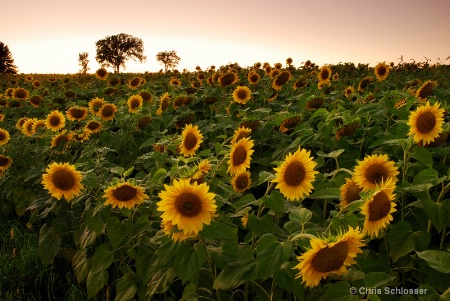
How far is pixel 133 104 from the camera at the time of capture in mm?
5047

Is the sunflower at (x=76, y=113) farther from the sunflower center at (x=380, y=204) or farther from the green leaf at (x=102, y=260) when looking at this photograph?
the sunflower center at (x=380, y=204)

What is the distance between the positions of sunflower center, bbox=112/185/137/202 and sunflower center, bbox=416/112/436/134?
177 centimetres

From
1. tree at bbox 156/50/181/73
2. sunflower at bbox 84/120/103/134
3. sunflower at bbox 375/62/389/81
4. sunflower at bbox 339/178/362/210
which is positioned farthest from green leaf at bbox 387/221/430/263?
tree at bbox 156/50/181/73

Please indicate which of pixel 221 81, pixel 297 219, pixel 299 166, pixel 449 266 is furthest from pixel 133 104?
pixel 449 266

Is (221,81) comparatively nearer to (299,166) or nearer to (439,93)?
(439,93)

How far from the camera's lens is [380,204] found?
175 cm

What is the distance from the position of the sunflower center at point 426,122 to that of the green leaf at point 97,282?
2194 mm

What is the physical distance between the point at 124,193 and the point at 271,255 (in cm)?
108

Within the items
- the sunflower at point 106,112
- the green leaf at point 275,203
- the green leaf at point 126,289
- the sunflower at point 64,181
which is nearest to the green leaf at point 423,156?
the green leaf at point 275,203

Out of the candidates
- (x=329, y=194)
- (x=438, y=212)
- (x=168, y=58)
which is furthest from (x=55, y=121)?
(x=168, y=58)

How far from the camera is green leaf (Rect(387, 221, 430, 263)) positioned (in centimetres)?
205

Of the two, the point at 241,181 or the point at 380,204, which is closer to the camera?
the point at 380,204

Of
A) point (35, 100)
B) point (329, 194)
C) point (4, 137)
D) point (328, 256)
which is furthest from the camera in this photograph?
point (35, 100)

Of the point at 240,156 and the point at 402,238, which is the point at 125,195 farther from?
the point at 402,238
